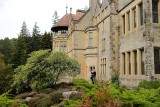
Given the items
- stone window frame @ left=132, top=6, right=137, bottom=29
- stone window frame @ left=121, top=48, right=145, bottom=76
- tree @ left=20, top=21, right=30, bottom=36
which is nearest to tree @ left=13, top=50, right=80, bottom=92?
stone window frame @ left=121, top=48, right=145, bottom=76

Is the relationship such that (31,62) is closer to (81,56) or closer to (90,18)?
(81,56)

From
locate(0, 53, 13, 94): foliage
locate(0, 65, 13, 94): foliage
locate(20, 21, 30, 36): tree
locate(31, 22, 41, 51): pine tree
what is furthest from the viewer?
locate(20, 21, 30, 36): tree

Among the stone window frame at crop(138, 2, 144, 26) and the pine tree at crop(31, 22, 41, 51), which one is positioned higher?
the pine tree at crop(31, 22, 41, 51)

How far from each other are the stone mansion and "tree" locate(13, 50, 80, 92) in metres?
4.06

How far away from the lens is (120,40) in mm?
21641

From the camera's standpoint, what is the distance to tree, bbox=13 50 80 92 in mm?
24656

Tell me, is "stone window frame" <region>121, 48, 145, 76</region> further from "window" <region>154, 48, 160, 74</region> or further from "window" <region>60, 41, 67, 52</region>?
"window" <region>60, 41, 67, 52</region>

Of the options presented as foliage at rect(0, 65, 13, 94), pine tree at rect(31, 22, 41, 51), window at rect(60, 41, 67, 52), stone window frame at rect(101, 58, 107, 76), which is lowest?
foliage at rect(0, 65, 13, 94)

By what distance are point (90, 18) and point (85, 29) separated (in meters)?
2.50

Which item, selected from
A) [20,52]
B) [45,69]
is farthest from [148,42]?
[20,52]

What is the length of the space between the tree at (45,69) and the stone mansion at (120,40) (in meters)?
4.06

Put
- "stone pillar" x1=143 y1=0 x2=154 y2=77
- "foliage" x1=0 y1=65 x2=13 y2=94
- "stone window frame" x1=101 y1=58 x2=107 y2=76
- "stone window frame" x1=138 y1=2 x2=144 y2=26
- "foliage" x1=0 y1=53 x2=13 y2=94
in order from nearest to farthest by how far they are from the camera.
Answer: "stone pillar" x1=143 y1=0 x2=154 y2=77
"stone window frame" x1=138 y1=2 x2=144 y2=26
"stone window frame" x1=101 y1=58 x2=107 y2=76
"foliage" x1=0 y1=65 x2=13 y2=94
"foliage" x1=0 y1=53 x2=13 y2=94

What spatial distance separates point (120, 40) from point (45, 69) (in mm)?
8007

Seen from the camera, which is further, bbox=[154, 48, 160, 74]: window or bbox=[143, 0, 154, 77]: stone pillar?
bbox=[154, 48, 160, 74]: window
